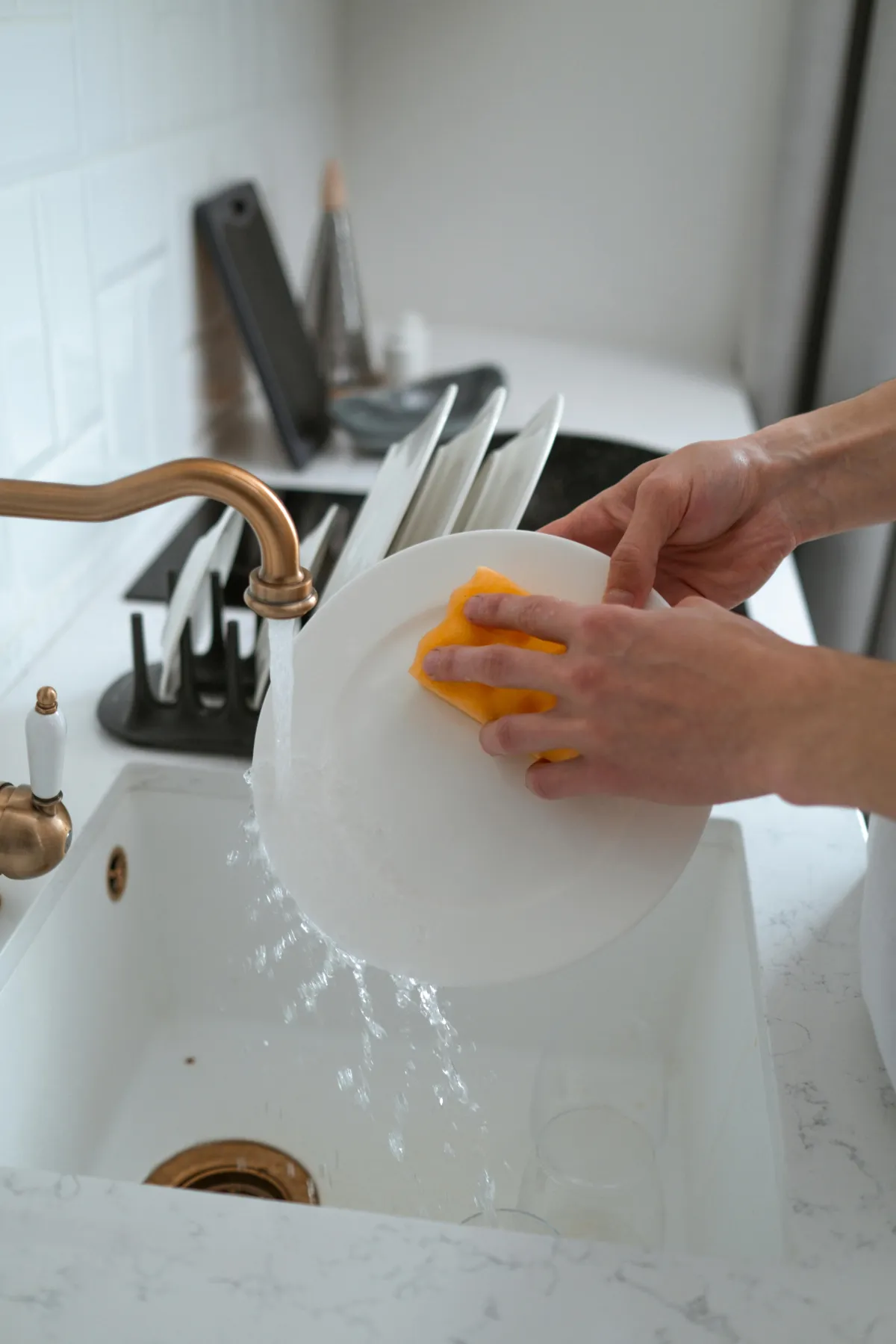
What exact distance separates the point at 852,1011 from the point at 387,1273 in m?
0.35

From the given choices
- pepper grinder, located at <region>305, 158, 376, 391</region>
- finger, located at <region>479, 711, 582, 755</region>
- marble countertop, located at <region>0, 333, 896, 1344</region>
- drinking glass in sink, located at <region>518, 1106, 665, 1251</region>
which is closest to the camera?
marble countertop, located at <region>0, 333, 896, 1344</region>

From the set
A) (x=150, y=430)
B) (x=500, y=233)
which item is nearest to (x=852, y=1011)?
(x=150, y=430)

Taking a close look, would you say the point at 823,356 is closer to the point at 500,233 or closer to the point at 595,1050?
the point at 500,233

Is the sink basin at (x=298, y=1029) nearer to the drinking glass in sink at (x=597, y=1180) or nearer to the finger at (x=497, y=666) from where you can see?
the drinking glass in sink at (x=597, y=1180)

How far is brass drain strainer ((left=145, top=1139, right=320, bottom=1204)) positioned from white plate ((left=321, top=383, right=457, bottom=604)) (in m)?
0.41

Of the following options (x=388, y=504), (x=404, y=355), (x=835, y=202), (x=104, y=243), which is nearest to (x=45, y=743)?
(x=388, y=504)

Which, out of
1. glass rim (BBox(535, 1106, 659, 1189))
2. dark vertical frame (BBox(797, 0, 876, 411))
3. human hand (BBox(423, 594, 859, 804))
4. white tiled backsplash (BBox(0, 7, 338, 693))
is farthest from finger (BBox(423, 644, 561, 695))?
dark vertical frame (BBox(797, 0, 876, 411))

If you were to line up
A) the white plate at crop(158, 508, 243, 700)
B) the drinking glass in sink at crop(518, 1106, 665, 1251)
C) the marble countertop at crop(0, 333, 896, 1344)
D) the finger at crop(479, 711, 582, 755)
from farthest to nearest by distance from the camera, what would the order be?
the white plate at crop(158, 508, 243, 700)
the drinking glass in sink at crop(518, 1106, 665, 1251)
the finger at crop(479, 711, 582, 755)
the marble countertop at crop(0, 333, 896, 1344)

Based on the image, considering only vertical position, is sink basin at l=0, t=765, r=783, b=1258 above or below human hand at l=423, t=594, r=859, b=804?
below

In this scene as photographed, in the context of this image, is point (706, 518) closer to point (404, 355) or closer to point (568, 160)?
point (404, 355)

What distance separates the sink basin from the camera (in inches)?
33.5

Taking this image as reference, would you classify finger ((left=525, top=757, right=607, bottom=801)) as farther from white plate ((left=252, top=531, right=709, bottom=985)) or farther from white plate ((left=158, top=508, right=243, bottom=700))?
white plate ((left=158, top=508, right=243, bottom=700))

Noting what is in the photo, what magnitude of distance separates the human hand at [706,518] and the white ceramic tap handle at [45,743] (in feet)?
1.20

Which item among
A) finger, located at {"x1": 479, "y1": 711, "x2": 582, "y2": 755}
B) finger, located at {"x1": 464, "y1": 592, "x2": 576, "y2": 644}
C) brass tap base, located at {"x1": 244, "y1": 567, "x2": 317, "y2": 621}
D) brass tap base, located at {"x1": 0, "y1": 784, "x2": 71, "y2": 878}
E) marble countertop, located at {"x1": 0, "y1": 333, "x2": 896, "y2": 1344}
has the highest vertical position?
A: brass tap base, located at {"x1": 244, "y1": 567, "x2": 317, "y2": 621}
